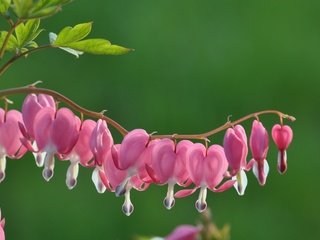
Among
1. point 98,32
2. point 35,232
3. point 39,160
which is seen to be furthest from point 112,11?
point 39,160

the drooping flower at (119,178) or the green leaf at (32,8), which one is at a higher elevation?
the green leaf at (32,8)

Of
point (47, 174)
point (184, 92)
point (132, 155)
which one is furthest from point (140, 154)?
point (184, 92)

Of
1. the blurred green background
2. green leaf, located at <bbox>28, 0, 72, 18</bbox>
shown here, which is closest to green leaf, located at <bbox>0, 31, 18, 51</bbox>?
green leaf, located at <bbox>28, 0, 72, 18</bbox>

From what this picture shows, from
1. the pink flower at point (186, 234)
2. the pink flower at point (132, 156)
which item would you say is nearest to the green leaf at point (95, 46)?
the pink flower at point (132, 156)

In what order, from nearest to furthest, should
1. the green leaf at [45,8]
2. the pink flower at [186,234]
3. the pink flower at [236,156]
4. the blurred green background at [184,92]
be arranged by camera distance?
the pink flower at [186,234]
the green leaf at [45,8]
the pink flower at [236,156]
the blurred green background at [184,92]

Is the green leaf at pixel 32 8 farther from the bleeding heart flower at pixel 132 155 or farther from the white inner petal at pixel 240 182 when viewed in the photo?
the white inner petal at pixel 240 182

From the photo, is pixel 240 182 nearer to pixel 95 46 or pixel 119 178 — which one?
pixel 119 178

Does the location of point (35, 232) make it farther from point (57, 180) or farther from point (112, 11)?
point (112, 11)
